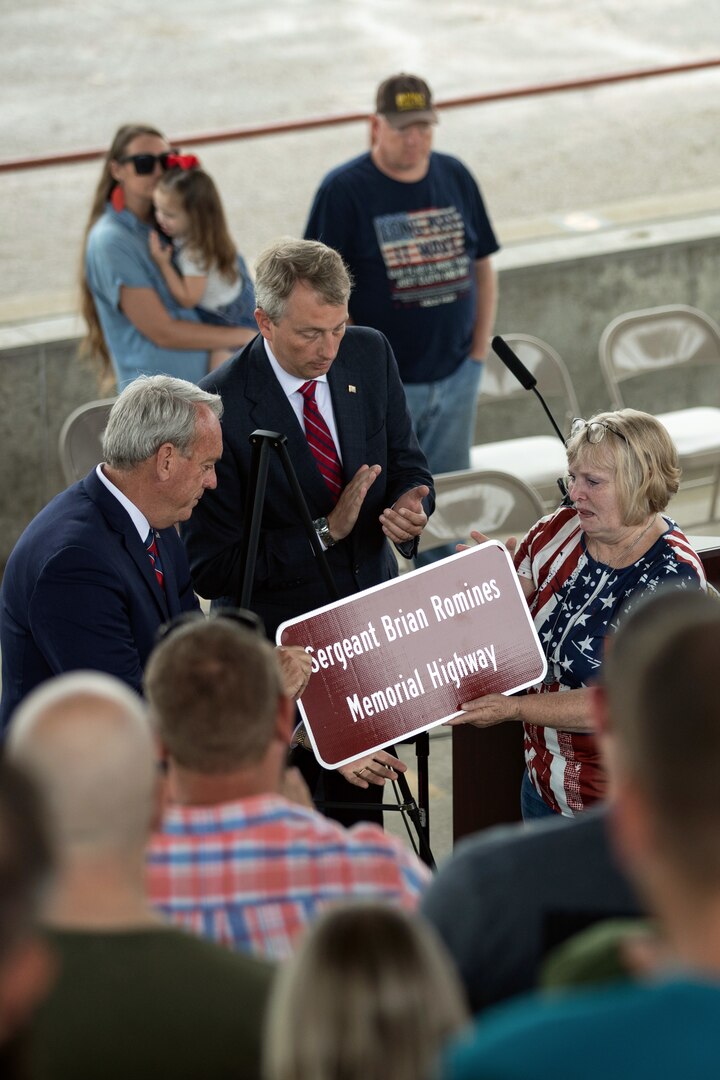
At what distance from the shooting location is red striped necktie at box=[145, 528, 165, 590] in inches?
137

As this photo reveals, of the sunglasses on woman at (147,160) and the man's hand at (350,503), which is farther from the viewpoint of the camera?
the sunglasses on woman at (147,160)

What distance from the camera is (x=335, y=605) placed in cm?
321

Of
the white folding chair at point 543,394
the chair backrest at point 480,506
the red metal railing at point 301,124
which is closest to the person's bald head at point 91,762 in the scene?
the chair backrest at point 480,506

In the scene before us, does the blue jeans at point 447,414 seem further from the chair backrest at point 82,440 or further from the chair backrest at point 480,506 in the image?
the chair backrest at point 82,440

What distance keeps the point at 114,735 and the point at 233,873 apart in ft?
1.15

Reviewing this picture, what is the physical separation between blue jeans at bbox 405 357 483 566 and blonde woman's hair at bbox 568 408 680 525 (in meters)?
2.37

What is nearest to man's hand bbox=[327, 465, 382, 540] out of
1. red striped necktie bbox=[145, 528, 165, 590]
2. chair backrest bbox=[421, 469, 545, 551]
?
red striped necktie bbox=[145, 528, 165, 590]

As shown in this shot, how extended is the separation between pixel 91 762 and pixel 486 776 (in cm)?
233

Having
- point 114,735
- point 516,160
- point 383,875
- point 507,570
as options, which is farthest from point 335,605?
point 516,160

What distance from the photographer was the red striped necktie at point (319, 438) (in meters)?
4.04

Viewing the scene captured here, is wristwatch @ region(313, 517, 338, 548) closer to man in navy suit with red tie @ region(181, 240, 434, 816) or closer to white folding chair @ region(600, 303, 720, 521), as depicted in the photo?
man in navy suit with red tie @ region(181, 240, 434, 816)

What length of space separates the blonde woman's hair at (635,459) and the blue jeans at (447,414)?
2.37m

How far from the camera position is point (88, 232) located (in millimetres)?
5730

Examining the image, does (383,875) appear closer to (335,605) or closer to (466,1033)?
(466,1033)
